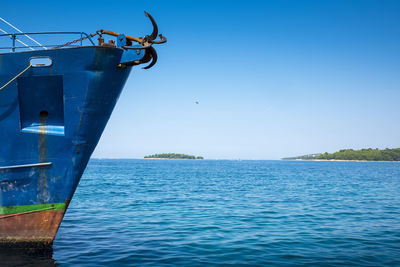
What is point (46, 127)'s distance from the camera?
7.96 metres

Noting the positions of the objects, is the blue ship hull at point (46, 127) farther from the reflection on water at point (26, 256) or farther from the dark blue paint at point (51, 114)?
the reflection on water at point (26, 256)

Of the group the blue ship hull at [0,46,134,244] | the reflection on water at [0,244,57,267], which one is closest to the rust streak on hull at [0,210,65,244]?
the blue ship hull at [0,46,134,244]

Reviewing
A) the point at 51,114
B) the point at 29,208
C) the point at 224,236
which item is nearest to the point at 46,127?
the point at 51,114

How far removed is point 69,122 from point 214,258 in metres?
5.54

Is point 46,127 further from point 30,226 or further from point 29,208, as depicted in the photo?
point 30,226

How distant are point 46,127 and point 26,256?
3490mm

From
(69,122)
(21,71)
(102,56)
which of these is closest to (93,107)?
(69,122)

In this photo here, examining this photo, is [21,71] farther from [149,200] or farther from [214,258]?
[149,200]

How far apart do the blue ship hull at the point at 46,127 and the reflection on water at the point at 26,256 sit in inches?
11.6

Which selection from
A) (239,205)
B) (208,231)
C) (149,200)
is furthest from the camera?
(149,200)

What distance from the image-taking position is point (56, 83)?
25.7 ft

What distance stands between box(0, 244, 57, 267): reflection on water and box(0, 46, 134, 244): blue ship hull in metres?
0.29

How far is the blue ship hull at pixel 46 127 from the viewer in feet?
25.2

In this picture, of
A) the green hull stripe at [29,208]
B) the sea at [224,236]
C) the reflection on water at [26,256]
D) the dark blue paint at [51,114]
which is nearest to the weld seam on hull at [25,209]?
the green hull stripe at [29,208]
